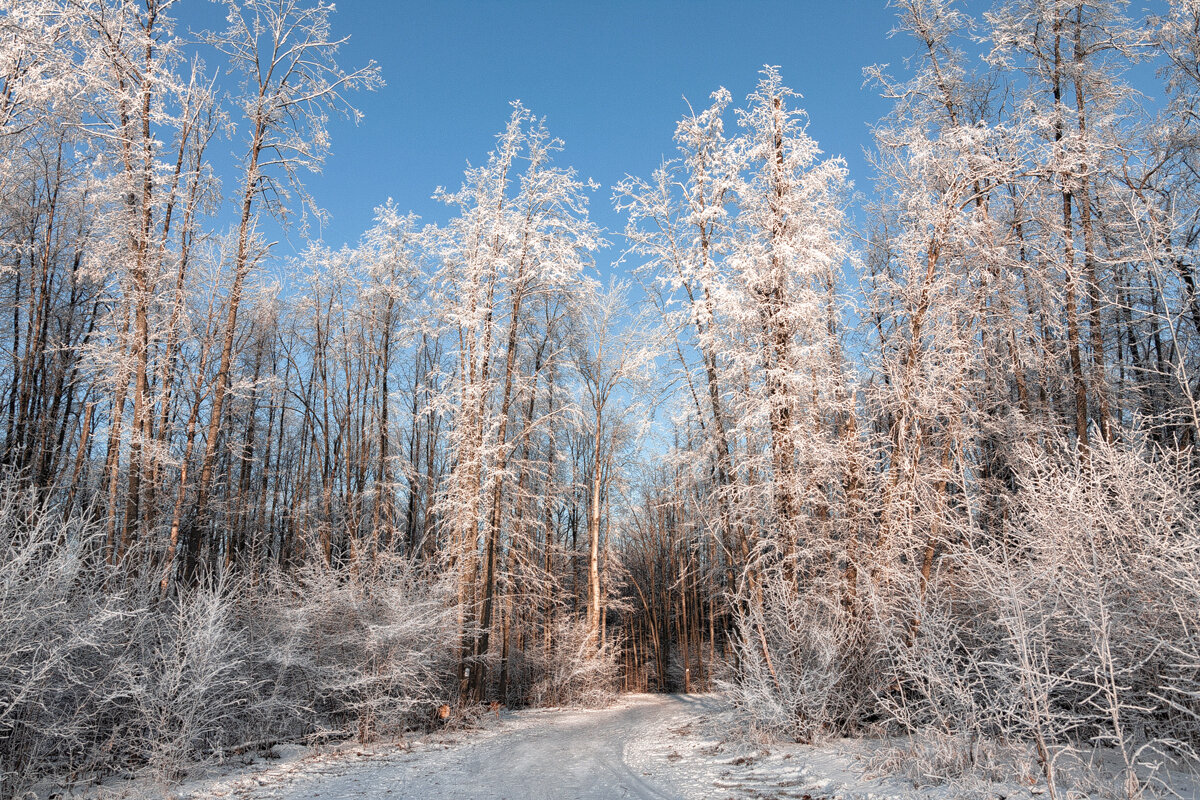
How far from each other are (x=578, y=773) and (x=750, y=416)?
5741mm

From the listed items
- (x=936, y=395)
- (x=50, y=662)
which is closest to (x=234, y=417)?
(x=50, y=662)

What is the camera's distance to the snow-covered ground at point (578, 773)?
6414 millimetres

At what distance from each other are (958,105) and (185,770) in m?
18.7

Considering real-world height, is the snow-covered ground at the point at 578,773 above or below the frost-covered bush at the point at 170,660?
below

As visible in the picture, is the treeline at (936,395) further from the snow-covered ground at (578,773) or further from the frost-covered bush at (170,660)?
the frost-covered bush at (170,660)

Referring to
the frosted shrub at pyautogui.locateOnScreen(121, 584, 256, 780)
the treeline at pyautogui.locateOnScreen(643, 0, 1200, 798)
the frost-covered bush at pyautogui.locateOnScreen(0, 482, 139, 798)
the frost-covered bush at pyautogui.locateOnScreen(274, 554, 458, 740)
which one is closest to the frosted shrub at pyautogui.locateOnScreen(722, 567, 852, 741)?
the treeline at pyautogui.locateOnScreen(643, 0, 1200, 798)

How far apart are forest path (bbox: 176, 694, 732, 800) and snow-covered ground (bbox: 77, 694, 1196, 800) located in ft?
0.04

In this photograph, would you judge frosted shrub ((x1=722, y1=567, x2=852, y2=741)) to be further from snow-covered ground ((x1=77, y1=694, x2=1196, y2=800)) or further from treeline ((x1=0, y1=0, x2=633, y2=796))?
treeline ((x1=0, y1=0, x2=633, y2=796))

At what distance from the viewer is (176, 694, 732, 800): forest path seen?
6906 mm

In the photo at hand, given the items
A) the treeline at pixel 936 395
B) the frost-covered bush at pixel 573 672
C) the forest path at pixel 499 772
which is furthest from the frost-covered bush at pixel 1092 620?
the frost-covered bush at pixel 573 672

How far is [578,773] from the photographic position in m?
8.07

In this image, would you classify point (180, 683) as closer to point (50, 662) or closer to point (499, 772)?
point (50, 662)

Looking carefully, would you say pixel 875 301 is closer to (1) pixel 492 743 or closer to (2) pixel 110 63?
(1) pixel 492 743

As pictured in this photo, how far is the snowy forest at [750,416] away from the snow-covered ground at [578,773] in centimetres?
62
